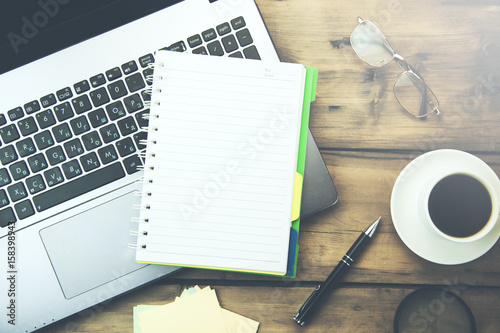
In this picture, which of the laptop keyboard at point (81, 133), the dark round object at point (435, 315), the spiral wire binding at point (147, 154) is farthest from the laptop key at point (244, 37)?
the dark round object at point (435, 315)

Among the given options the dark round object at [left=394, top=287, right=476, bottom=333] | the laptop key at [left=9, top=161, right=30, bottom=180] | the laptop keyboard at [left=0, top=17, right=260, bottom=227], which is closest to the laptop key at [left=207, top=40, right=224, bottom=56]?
the laptop keyboard at [left=0, top=17, right=260, bottom=227]

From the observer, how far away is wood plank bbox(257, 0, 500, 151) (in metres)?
0.63

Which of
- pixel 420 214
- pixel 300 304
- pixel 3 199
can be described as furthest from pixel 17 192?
pixel 420 214

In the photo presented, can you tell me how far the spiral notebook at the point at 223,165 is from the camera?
1.80 ft

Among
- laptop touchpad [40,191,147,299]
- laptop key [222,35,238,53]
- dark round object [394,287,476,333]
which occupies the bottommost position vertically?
dark round object [394,287,476,333]

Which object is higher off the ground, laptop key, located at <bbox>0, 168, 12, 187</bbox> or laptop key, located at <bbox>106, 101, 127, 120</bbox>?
laptop key, located at <bbox>106, 101, 127, 120</bbox>

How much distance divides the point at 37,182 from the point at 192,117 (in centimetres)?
25

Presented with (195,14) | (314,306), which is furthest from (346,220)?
(195,14)

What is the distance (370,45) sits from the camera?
624 millimetres

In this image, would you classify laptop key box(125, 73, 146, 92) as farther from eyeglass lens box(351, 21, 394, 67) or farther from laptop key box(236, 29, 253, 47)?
eyeglass lens box(351, 21, 394, 67)

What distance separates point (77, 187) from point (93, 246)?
0.09m

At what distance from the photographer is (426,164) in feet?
1.85

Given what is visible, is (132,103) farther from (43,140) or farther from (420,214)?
(420,214)

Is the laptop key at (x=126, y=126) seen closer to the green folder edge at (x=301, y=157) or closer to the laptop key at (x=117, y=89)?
the laptop key at (x=117, y=89)
